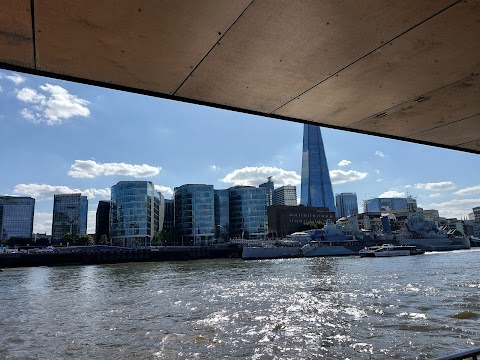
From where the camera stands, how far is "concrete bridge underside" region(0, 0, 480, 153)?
299cm

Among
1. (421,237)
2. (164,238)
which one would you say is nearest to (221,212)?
(164,238)

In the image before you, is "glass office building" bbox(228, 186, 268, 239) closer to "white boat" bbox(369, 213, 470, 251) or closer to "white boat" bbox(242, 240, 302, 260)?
"white boat" bbox(369, 213, 470, 251)

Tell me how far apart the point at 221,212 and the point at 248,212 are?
1415 centimetres

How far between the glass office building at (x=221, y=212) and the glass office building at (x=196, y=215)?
12124mm

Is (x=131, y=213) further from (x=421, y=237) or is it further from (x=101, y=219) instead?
(x=421, y=237)

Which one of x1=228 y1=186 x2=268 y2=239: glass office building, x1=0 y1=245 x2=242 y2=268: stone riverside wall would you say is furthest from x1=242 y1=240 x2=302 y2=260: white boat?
x1=228 y1=186 x2=268 y2=239: glass office building

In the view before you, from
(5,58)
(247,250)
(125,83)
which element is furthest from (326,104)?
(247,250)

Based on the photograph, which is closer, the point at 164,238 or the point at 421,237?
the point at 421,237

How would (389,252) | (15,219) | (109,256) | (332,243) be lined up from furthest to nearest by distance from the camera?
(15,219), (332,243), (109,256), (389,252)

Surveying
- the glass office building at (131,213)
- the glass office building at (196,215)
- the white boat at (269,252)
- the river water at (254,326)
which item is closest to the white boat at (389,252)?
the white boat at (269,252)

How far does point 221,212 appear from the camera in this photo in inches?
6914

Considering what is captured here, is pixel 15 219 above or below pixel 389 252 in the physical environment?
above

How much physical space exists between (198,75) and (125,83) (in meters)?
0.84

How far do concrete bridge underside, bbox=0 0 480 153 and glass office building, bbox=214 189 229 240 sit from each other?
168693mm
